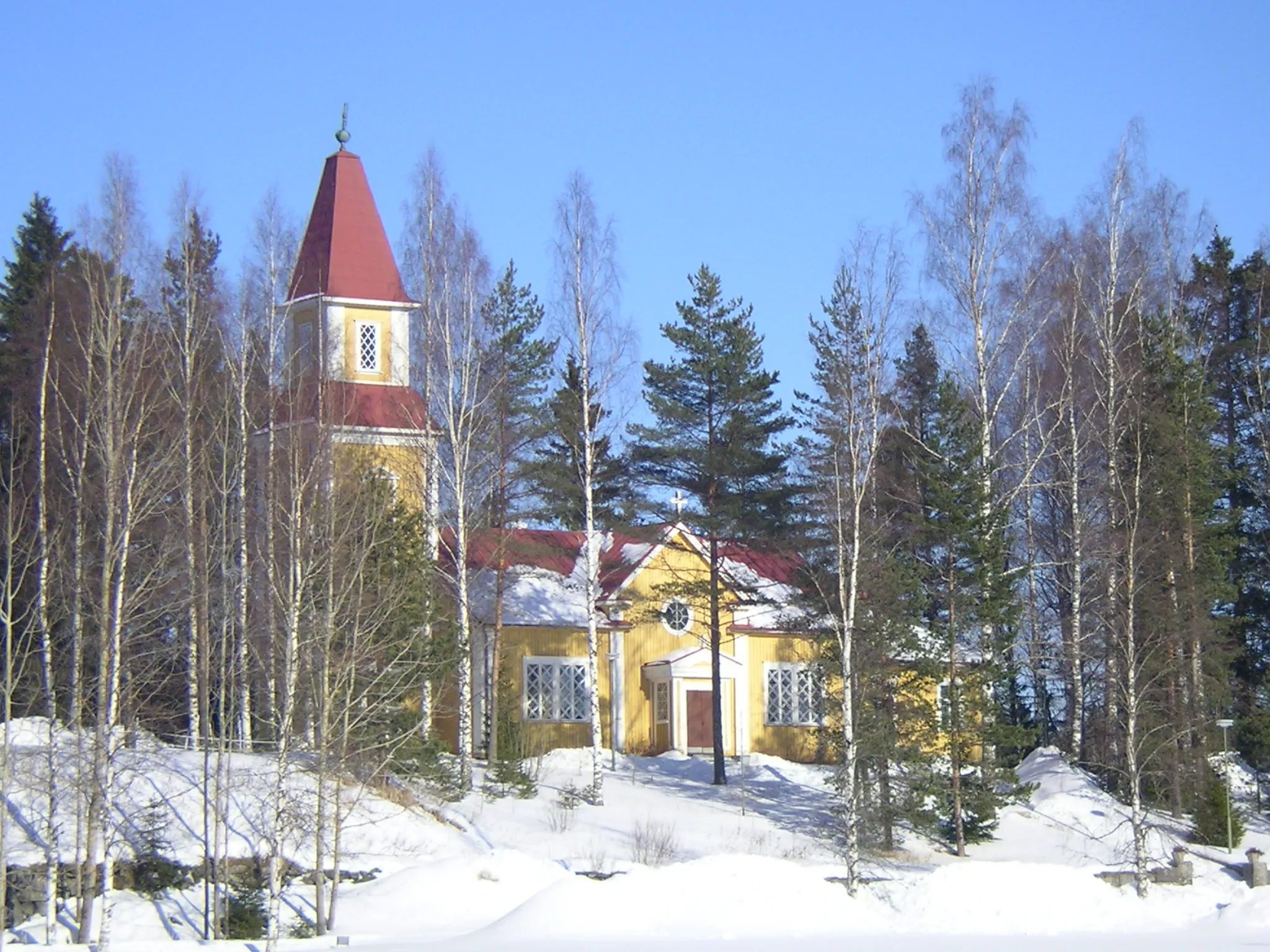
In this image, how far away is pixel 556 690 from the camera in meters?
35.0

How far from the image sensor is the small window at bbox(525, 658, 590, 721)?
34781 mm

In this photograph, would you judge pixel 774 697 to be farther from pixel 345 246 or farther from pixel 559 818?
pixel 345 246

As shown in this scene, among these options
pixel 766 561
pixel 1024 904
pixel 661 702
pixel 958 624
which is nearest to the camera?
pixel 1024 904

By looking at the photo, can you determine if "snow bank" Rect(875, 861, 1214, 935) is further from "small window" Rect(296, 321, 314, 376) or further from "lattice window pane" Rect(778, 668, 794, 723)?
"small window" Rect(296, 321, 314, 376)

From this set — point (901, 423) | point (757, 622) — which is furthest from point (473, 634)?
point (901, 423)

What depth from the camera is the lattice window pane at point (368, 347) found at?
33688 mm

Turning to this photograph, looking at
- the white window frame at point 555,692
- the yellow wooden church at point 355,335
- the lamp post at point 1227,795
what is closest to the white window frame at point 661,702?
the white window frame at point 555,692

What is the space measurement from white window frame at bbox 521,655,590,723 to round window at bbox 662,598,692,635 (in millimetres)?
2459

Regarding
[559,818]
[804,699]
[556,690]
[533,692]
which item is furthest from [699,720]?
[559,818]

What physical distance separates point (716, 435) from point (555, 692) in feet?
24.5

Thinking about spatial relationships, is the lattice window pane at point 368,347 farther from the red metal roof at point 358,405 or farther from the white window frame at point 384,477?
the white window frame at point 384,477

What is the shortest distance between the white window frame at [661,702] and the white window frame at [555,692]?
70.7 inches

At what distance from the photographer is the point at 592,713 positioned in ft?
93.8

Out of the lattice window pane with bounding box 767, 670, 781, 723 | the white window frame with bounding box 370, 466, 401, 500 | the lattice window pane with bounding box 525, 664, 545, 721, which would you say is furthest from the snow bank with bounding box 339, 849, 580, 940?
the lattice window pane with bounding box 767, 670, 781, 723
